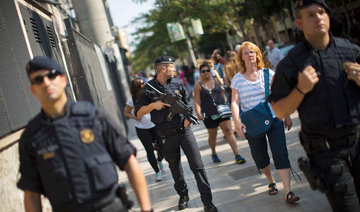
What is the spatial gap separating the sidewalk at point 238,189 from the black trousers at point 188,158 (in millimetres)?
331

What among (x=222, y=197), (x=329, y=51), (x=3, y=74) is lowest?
(x=222, y=197)

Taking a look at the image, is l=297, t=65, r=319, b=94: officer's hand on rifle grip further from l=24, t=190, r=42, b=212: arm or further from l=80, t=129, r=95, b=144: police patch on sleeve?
l=24, t=190, r=42, b=212: arm

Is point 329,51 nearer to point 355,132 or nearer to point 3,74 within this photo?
point 355,132

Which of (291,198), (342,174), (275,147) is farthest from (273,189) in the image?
(342,174)

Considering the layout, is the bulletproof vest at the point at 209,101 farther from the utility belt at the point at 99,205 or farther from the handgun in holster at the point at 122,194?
the utility belt at the point at 99,205

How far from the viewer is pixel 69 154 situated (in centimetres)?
275

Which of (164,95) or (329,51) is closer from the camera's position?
(329,51)

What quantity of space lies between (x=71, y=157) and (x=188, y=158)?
3334 millimetres

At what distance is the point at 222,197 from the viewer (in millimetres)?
6402

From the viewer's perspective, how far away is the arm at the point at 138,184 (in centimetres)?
284

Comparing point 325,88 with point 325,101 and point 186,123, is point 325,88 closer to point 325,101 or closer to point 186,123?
point 325,101

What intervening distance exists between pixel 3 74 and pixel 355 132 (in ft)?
12.6

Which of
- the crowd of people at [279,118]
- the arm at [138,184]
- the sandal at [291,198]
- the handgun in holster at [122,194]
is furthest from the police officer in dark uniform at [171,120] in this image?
the arm at [138,184]

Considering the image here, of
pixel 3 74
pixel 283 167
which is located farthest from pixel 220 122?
pixel 3 74
